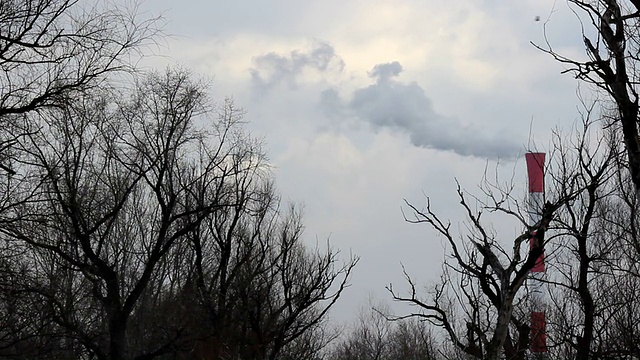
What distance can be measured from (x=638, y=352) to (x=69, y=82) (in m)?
12.7

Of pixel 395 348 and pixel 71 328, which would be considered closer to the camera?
pixel 71 328

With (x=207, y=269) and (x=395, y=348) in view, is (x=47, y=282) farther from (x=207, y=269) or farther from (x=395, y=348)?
(x=395, y=348)

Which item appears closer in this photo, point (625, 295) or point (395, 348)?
point (625, 295)

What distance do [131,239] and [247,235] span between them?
983cm

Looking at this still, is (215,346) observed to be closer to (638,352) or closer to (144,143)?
(144,143)

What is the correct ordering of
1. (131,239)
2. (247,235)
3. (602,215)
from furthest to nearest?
(131,239) → (247,235) → (602,215)

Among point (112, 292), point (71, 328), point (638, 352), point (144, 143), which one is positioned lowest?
point (638, 352)

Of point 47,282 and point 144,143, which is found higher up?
point 144,143

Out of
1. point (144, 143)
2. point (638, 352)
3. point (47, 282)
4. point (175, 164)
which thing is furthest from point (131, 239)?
point (638, 352)

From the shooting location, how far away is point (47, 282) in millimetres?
17516

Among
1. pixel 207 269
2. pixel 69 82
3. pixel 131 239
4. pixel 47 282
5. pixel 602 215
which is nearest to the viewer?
pixel 69 82

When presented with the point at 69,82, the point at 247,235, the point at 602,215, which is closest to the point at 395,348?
the point at 247,235

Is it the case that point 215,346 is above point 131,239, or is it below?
below

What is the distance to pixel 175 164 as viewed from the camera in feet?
93.9
